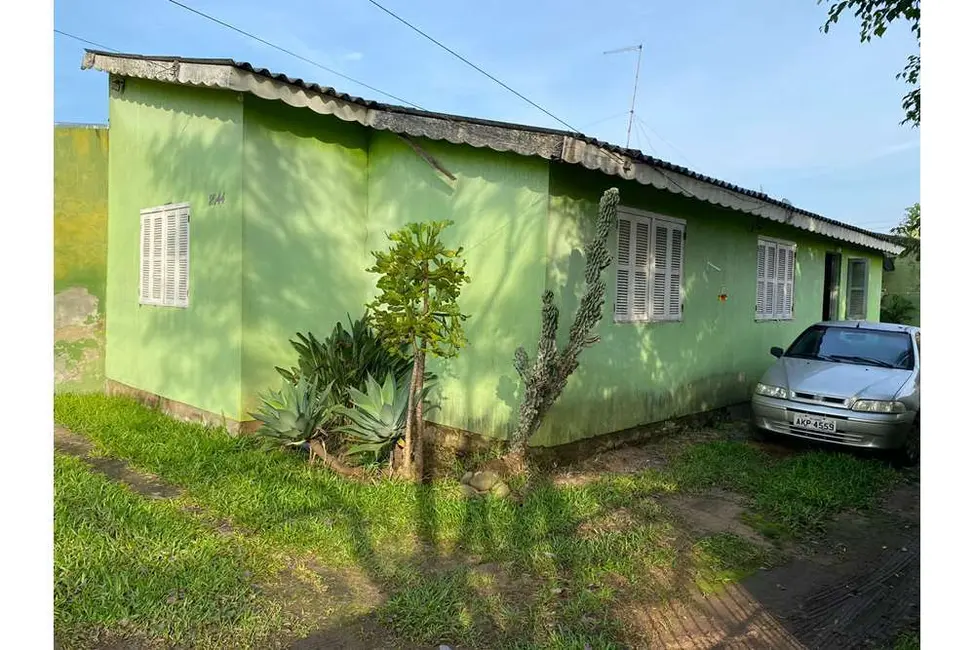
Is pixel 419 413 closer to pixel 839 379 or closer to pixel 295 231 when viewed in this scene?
pixel 295 231

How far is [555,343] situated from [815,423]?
351 centimetres

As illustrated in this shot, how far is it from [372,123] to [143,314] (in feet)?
14.0

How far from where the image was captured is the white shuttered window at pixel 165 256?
7.56 m

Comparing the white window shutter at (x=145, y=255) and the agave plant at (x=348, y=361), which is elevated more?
the white window shutter at (x=145, y=255)

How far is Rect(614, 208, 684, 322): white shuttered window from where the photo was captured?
703 cm

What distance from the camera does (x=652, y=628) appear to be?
11.3ft

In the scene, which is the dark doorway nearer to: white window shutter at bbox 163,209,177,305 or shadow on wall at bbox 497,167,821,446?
shadow on wall at bbox 497,167,821,446

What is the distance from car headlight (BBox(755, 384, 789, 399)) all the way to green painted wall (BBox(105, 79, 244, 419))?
6.17 m

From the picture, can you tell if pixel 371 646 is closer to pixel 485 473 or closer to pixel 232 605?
pixel 232 605

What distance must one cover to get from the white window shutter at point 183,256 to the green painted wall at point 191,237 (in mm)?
148

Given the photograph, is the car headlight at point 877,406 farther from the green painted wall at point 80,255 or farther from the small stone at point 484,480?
the green painted wall at point 80,255

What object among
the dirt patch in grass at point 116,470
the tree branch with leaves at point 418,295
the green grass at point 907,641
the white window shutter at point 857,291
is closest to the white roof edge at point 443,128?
the tree branch with leaves at point 418,295

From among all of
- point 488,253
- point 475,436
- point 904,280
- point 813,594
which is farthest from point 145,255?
point 904,280

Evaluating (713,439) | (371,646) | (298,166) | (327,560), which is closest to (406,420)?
(327,560)
